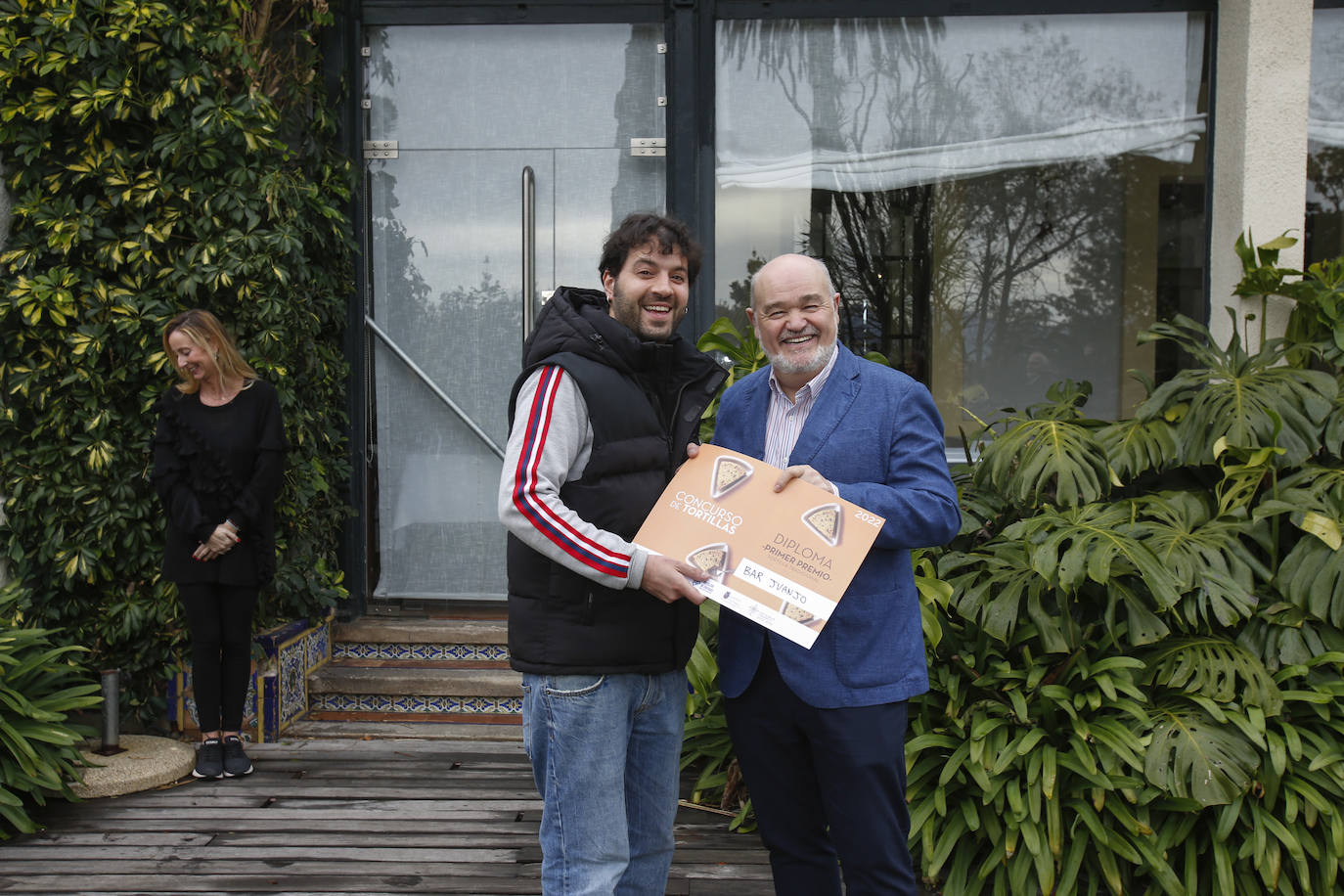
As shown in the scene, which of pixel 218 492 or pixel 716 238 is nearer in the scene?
Result: pixel 218 492

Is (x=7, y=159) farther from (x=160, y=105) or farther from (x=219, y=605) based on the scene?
(x=219, y=605)

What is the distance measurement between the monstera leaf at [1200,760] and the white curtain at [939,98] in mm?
3076

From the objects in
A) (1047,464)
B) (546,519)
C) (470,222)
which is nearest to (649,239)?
(546,519)

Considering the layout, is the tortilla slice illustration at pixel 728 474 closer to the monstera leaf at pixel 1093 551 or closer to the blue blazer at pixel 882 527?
the blue blazer at pixel 882 527

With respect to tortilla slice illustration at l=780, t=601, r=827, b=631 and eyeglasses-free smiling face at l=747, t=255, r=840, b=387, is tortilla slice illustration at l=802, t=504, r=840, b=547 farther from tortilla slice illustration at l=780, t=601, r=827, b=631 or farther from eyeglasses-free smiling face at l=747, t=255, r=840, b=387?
eyeglasses-free smiling face at l=747, t=255, r=840, b=387

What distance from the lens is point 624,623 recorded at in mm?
1991

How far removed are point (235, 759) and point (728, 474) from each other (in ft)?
9.41

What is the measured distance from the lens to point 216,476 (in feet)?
12.7

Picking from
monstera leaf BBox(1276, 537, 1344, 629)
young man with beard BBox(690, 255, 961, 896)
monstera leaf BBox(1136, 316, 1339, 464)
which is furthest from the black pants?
monstera leaf BBox(1276, 537, 1344, 629)

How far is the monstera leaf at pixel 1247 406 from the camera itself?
337cm

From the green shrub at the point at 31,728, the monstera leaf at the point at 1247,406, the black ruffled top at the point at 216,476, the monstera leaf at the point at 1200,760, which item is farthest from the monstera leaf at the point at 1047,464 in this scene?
the green shrub at the point at 31,728

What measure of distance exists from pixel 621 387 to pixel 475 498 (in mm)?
3251

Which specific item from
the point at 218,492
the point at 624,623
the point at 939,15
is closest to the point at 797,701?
the point at 624,623

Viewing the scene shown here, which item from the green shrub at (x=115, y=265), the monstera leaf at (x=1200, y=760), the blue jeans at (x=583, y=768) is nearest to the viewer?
the blue jeans at (x=583, y=768)
